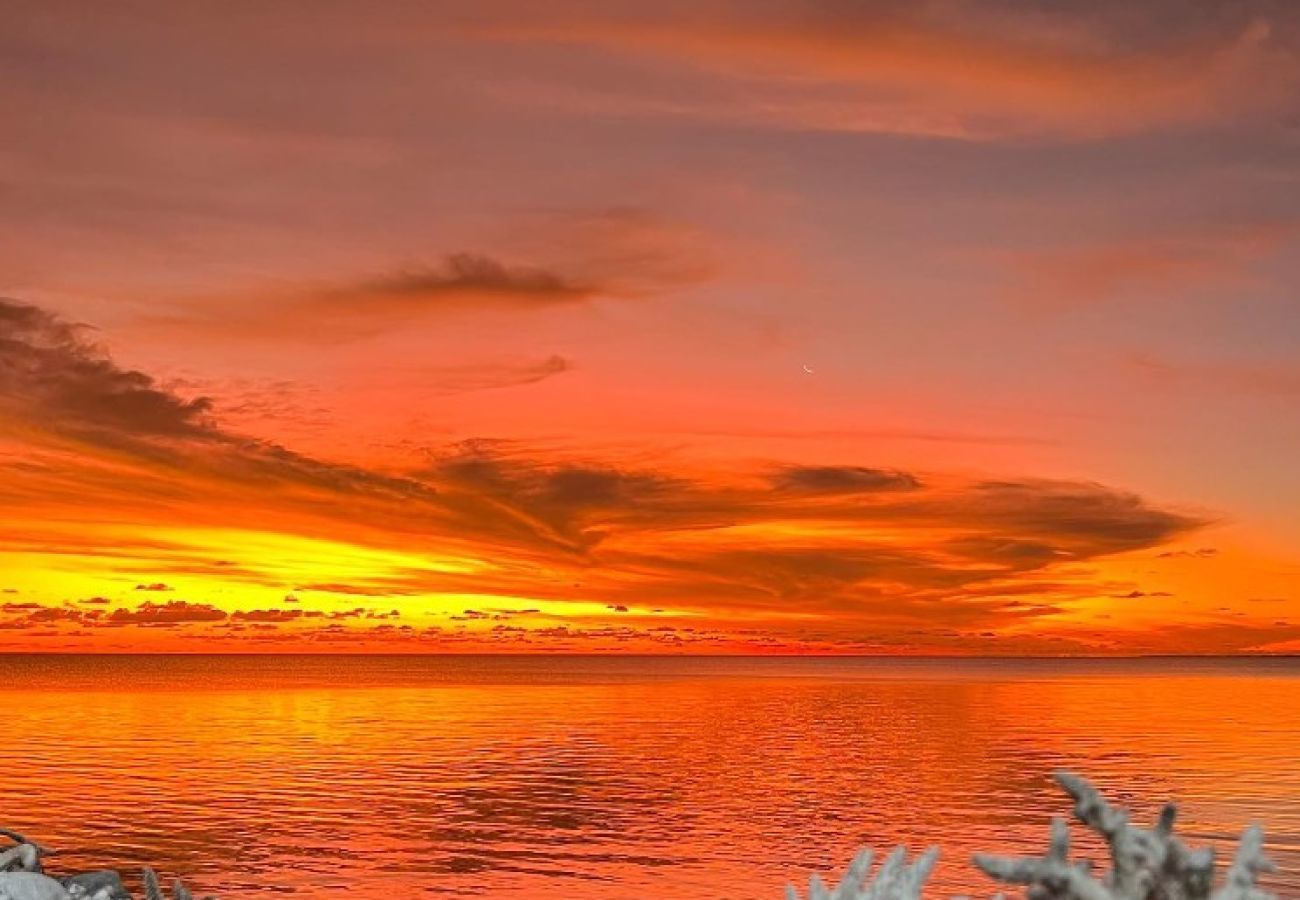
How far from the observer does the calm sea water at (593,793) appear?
1729 inches

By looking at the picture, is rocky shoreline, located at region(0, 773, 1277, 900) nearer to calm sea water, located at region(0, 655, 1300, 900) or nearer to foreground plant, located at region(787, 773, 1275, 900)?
foreground plant, located at region(787, 773, 1275, 900)

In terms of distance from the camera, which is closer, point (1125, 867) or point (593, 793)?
point (1125, 867)

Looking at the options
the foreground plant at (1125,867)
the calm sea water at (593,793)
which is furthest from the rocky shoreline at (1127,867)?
the calm sea water at (593,793)

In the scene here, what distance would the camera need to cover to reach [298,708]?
14325 centimetres

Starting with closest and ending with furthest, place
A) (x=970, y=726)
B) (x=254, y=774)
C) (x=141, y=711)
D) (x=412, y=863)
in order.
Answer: (x=412, y=863), (x=254, y=774), (x=970, y=726), (x=141, y=711)

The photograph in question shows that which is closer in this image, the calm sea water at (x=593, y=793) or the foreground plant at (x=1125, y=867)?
the foreground plant at (x=1125, y=867)

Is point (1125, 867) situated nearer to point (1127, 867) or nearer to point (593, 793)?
point (1127, 867)

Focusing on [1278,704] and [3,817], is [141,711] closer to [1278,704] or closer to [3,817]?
[3,817]

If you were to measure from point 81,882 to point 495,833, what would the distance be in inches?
1260

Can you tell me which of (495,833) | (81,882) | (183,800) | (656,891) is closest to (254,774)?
(183,800)

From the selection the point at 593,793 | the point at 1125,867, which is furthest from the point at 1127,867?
the point at 593,793

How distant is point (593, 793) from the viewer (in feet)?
204

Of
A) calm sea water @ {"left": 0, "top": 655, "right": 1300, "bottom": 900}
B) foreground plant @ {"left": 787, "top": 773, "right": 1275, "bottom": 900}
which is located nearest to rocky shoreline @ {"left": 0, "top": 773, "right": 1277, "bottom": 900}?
foreground plant @ {"left": 787, "top": 773, "right": 1275, "bottom": 900}

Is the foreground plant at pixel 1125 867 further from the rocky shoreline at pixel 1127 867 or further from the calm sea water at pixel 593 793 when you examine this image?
the calm sea water at pixel 593 793
